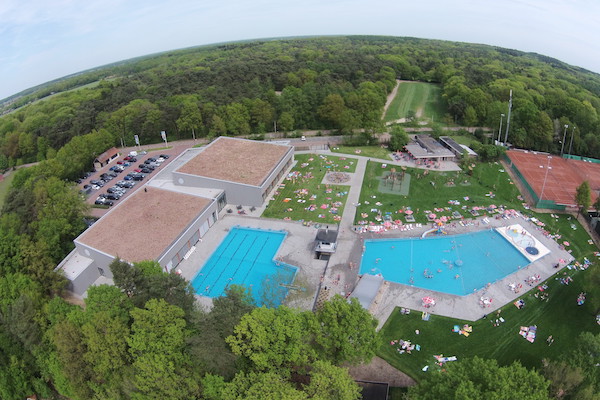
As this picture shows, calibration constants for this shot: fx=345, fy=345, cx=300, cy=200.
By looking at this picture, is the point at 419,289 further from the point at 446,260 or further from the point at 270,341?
the point at 270,341

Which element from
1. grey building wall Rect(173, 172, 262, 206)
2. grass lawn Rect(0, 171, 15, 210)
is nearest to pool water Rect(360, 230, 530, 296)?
grey building wall Rect(173, 172, 262, 206)

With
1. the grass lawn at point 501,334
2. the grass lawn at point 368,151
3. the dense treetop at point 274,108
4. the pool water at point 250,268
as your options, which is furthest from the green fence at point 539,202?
the pool water at point 250,268

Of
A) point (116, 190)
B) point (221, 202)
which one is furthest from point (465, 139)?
point (116, 190)

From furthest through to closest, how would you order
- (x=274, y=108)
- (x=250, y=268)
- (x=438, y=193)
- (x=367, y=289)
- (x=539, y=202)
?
(x=274, y=108) < (x=438, y=193) < (x=539, y=202) < (x=250, y=268) < (x=367, y=289)

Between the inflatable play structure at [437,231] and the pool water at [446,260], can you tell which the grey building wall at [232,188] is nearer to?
the pool water at [446,260]

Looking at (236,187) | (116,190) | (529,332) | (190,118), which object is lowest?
(529,332)

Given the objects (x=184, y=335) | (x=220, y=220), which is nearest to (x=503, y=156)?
(x=220, y=220)

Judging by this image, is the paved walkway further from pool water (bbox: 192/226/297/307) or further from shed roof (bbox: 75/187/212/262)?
shed roof (bbox: 75/187/212/262)

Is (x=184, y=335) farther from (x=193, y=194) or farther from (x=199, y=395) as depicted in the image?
(x=193, y=194)
